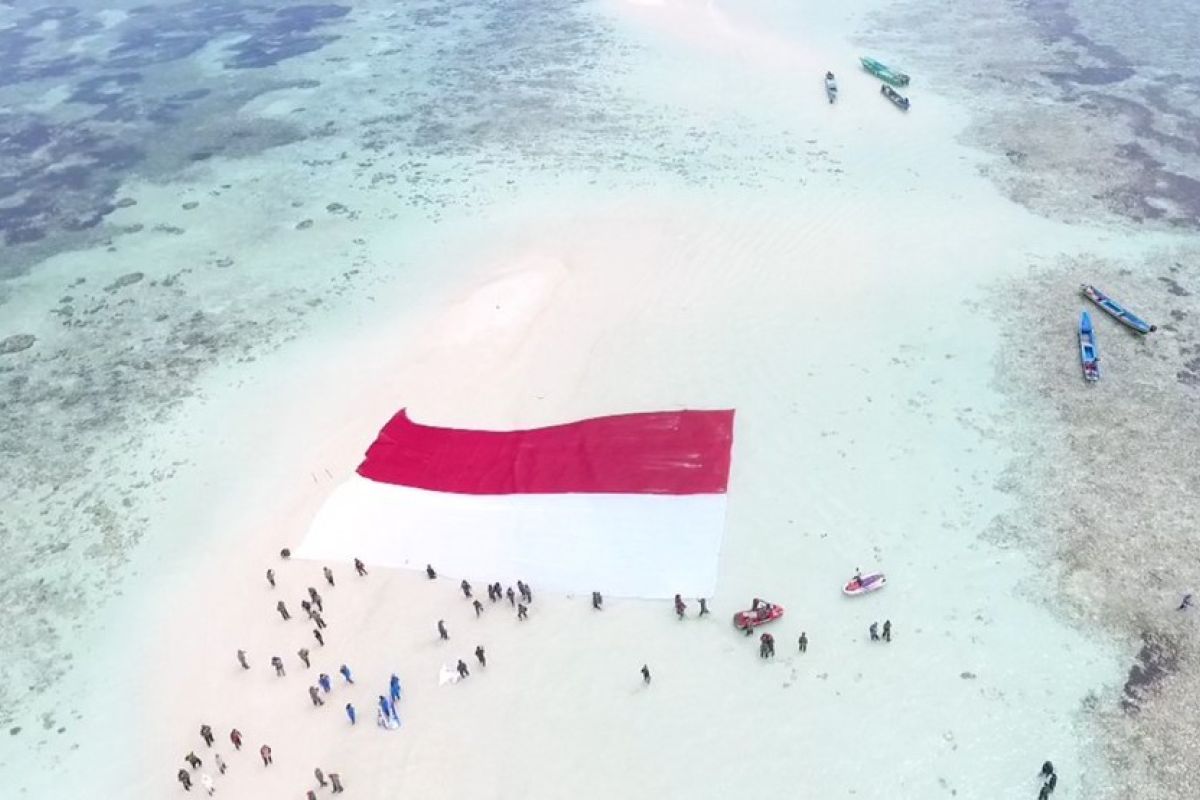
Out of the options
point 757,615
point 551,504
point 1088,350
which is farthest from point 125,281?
point 1088,350

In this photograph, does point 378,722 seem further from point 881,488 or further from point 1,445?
point 1,445

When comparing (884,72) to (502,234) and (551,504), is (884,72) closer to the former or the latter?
(502,234)

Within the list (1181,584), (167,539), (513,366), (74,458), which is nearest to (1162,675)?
(1181,584)

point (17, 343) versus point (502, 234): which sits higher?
point (502, 234)

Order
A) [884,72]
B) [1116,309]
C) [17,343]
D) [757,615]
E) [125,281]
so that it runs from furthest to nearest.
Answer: [884,72] < [125,281] < [17,343] < [1116,309] < [757,615]

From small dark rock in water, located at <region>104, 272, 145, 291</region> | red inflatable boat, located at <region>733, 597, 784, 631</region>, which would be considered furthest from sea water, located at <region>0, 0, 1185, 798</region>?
red inflatable boat, located at <region>733, 597, 784, 631</region>

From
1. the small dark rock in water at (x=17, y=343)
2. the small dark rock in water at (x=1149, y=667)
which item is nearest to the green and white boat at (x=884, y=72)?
the small dark rock in water at (x=1149, y=667)

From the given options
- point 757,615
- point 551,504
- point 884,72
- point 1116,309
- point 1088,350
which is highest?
point 884,72
